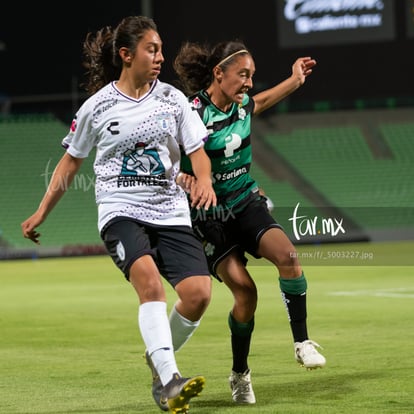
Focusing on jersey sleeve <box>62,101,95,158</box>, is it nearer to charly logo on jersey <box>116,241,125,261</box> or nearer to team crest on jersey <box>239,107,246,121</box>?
charly logo on jersey <box>116,241,125,261</box>

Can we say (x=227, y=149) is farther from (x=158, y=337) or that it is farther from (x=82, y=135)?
(x=158, y=337)

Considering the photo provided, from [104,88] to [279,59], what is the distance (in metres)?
25.7

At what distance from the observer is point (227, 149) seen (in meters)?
6.66

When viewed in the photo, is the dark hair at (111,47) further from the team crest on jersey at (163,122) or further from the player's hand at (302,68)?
the player's hand at (302,68)

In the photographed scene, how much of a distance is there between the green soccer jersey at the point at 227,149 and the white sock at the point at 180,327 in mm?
863

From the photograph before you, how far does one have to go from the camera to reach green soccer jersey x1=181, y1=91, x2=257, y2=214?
6.65 metres

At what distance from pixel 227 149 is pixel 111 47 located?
3.33ft

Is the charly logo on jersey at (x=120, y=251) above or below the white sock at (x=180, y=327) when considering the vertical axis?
above

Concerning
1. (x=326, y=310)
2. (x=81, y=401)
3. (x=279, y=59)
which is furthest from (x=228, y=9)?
(x=81, y=401)

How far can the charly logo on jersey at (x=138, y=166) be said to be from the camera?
18.7 feet

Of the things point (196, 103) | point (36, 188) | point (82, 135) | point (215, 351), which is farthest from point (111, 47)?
point (36, 188)

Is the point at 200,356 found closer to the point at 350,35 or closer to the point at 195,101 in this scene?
the point at 195,101

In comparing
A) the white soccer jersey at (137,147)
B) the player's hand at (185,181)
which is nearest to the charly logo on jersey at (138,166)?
the white soccer jersey at (137,147)

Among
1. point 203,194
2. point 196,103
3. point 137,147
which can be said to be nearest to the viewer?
point 203,194
